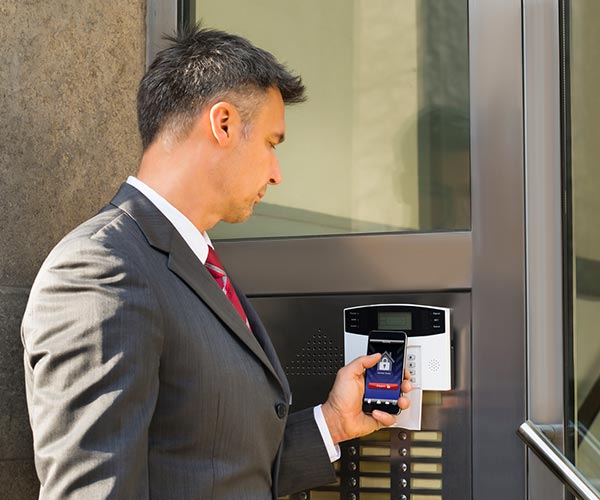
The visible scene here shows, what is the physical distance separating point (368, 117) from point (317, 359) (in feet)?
2.22

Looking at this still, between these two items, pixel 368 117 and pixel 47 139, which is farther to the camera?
pixel 368 117

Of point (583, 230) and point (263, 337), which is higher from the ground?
point (583, 230)

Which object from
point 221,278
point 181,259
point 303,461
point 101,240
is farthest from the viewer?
point 303,461

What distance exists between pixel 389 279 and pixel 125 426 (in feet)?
3.52

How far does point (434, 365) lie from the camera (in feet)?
7.41

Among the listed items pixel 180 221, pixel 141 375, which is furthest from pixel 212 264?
pixel 141 375

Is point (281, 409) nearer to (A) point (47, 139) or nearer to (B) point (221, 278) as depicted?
(B) point (221, 278)

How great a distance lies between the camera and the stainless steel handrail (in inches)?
71.7

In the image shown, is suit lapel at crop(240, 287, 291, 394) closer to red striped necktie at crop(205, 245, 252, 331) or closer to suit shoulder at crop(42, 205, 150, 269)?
red striped necktie at crop(205, 245, 252, 331)

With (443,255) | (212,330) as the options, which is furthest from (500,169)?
(212,330)

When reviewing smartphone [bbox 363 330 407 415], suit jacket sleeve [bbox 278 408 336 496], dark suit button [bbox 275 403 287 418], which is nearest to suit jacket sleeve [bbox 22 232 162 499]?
dark suit button [bbox 275 403 287 418]

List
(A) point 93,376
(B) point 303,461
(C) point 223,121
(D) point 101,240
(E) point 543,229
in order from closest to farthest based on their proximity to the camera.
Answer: (A) point 93,376
(D) point 101,240
(C) point 223,121
(B) point 303,461
(E) point 543,229

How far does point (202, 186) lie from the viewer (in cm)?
184

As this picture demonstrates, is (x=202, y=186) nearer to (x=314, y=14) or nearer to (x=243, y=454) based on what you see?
(x=243, y=454)
